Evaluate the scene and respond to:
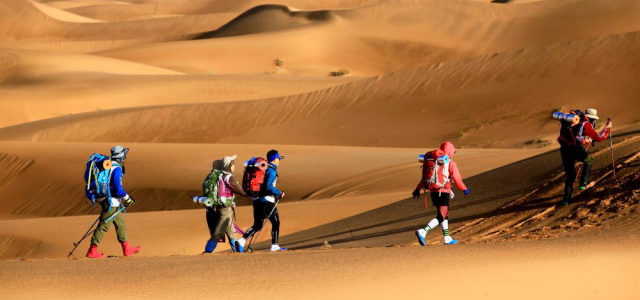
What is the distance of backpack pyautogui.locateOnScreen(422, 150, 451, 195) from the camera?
10.8 meters

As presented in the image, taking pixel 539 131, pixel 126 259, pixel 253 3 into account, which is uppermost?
pixel 253 3

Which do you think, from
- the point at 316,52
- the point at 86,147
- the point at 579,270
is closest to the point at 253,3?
the point at 316,52

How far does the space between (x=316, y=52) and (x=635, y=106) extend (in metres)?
38.0

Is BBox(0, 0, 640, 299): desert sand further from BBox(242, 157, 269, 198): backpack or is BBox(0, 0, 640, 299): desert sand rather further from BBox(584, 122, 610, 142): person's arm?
BBox(242, 157, 269, 198): backpack

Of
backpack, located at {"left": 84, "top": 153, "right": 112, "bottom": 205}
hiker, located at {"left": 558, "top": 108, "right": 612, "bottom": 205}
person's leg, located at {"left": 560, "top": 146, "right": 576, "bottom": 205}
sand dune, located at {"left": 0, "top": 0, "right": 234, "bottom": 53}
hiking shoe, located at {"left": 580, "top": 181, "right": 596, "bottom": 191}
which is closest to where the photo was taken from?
backpack, located at {"left": 84, "top": 153, "right": 112, "bottom": 205}

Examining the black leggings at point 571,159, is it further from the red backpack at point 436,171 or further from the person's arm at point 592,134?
the red backpack at point 436,171

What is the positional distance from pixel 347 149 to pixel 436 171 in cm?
1592

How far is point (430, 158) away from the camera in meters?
10.8

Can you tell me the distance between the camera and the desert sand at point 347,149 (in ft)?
27.4

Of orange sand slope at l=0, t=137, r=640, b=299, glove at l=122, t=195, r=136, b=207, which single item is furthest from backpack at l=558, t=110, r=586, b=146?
glove at l=122, t=195, r=136, b=207

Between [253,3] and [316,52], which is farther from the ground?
[253,3]

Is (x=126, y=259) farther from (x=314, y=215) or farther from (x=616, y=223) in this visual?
(x=314, y=215)

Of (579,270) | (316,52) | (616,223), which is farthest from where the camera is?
(316,52)

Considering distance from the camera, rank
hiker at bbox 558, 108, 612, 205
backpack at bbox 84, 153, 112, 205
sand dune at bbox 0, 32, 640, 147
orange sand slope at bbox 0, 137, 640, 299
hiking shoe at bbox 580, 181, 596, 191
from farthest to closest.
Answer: sand dune at bbox 0, 32, 640, 147 < hiking shoe at bbox 580, 181, 596, 191 < hiker at bbox 558, 108, 612, 205 < backpack at bbox 84, 153, 112, 205 < orange sand slope at bbox 0, 137, 640, 299
